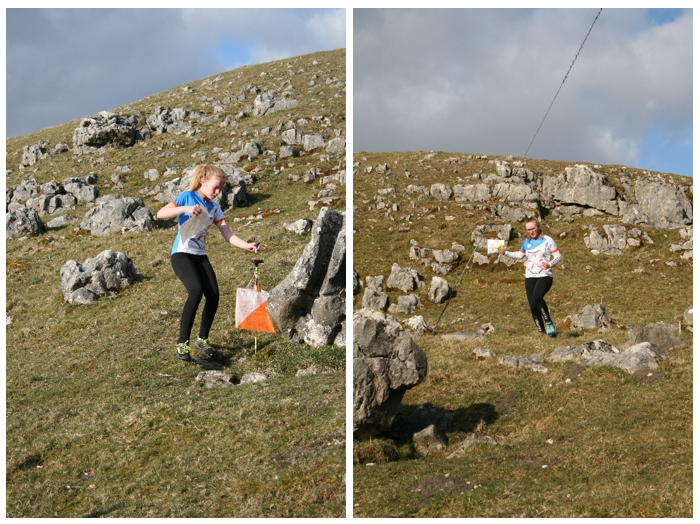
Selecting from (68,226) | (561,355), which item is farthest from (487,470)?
(68,226)

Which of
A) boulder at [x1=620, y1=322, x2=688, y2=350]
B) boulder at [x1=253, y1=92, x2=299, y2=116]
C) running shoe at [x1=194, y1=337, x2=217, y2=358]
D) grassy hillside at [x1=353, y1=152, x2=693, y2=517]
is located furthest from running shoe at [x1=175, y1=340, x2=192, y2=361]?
boulder at [x1=253, y1=92, x2=299, y2=116]

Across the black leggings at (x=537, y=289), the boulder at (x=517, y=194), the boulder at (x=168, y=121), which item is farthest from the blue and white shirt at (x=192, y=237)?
the boulder at (x=168, y=121)

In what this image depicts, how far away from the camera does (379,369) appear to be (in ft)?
31.2

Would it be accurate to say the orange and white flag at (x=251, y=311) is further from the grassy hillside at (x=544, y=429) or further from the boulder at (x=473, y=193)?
the boulder at (x=473, y=193)

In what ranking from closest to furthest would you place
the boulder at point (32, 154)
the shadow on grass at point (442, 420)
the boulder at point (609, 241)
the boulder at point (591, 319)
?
the shadow on grass at point (442, 420) < the boulder at point (591, 319) < the boulder at point (609, 241) < the boulder at point (32, 154)

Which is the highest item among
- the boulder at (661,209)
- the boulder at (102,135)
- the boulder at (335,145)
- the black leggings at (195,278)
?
the boulder at (102,135)

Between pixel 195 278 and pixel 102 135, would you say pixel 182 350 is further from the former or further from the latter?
pixel 102 135

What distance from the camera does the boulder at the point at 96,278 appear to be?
16.8 meters

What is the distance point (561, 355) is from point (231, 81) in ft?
262

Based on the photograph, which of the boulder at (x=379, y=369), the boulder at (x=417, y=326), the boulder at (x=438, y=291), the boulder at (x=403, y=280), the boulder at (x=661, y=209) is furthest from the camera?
the boulder at (x=661, y=209)

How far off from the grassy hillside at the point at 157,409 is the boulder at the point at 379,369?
0.51 meters

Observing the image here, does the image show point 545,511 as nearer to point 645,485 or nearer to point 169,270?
point 645,485

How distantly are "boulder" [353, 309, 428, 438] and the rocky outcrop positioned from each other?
204 centimetres

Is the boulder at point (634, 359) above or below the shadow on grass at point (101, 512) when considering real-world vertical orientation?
above
